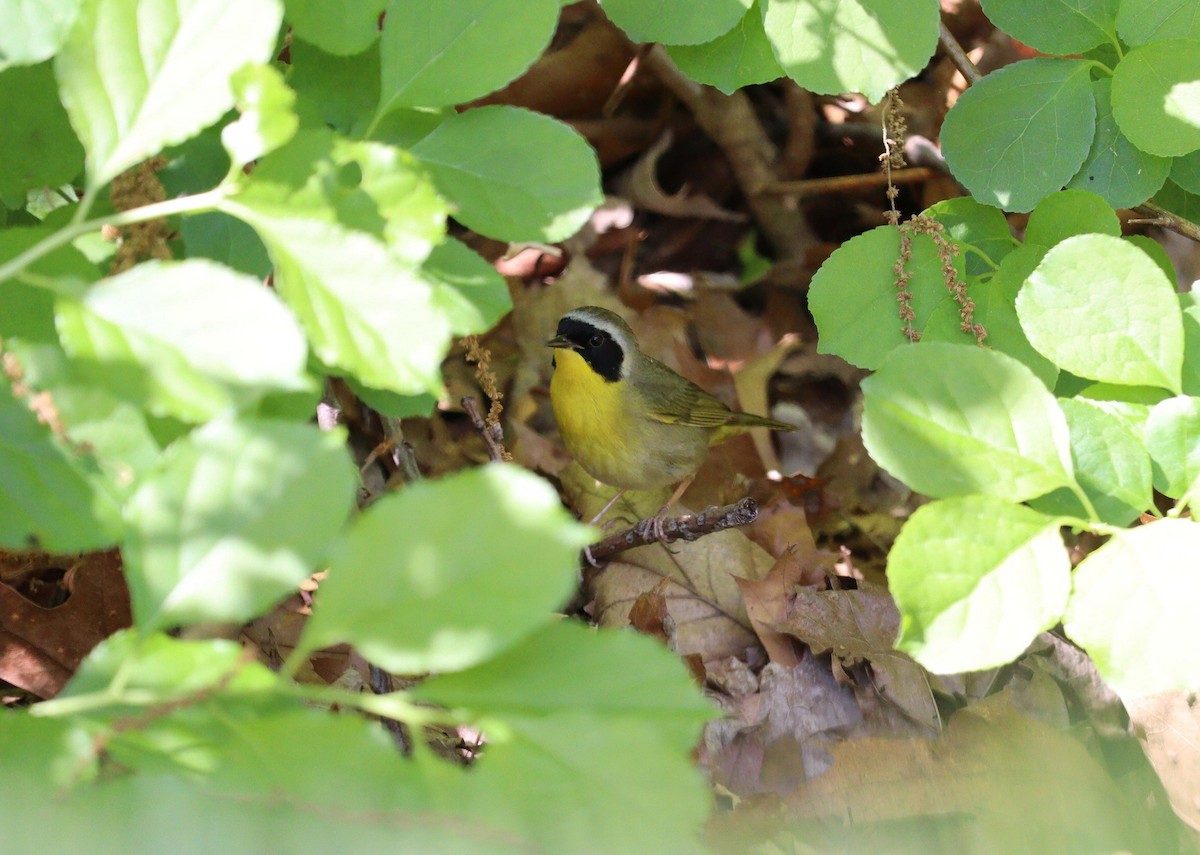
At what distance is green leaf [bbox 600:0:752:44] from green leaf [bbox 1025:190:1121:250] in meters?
0.80

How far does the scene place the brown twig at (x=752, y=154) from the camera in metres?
4.67

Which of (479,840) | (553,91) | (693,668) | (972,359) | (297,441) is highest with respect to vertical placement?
(297,441)

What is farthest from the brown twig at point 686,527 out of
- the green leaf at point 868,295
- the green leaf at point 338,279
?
the green leaf at point 338,279

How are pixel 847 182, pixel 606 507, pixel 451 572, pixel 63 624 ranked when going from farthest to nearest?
→ 1. pixel 847 182
2. pixel 606 507
3. pixel 63 624
4. pixel 451 572

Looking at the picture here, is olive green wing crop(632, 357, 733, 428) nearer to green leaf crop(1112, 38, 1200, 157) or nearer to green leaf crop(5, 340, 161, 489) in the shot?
green leaf crop(1112, 38, 1200, 157)

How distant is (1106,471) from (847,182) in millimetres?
3162

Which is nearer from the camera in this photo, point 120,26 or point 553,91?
point 120,26

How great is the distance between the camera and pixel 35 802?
3.08 ft

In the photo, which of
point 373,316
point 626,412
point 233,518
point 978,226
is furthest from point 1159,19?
point 626,412

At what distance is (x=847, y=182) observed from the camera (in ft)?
14.7

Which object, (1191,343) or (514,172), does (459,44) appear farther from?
(1191,343)

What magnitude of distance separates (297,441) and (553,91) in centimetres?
373

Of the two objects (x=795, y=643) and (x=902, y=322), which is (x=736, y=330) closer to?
(x=795, y=643)

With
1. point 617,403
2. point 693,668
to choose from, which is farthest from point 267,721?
point 617,403
